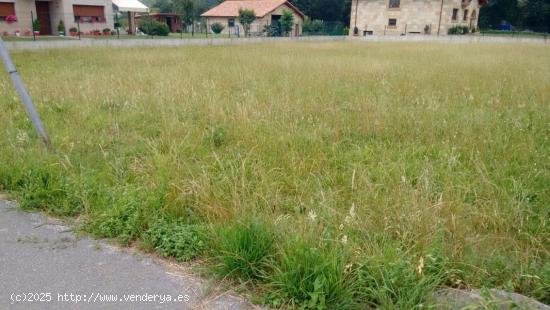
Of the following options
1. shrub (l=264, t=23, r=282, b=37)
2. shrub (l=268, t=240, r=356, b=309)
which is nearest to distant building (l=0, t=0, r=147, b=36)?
shrub (l=264, t=23, r=282, b=37)

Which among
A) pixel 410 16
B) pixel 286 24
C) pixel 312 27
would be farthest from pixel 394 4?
pixel 286 24

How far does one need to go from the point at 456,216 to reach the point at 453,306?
1.08 m

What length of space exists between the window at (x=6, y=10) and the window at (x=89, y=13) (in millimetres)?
4608

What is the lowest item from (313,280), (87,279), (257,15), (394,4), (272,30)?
(87,279)

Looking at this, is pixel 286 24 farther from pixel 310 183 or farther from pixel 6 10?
pixel 310 183

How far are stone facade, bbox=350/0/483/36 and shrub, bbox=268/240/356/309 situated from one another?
53.0 metres

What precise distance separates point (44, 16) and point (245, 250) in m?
37.6

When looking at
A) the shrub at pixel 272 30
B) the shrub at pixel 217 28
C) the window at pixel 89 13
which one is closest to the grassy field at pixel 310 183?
the window at pixel 89 13

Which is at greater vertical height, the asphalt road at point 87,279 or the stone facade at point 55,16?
the stone facade at point 55,16

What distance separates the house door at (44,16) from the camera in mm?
32781

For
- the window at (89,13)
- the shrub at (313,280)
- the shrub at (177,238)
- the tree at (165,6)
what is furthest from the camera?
the tree at (165,6)

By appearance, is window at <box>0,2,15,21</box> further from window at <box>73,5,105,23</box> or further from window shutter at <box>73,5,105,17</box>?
window shutter at <box>73,5,105,17</box>

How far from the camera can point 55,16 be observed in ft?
109

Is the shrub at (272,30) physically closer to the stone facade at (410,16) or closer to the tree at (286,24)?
the tree at (286,24)
